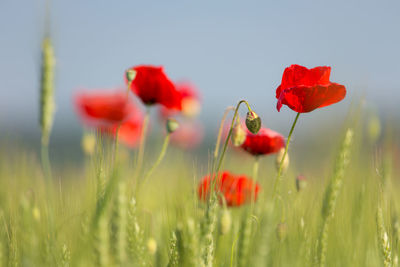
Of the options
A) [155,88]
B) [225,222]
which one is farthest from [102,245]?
[155,88]

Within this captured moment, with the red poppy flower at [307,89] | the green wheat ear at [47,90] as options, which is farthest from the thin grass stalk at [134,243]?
the red poppy flower at [307,89]

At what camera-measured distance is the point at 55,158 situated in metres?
1.30

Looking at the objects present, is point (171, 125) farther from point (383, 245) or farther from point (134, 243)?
point (383, 245)

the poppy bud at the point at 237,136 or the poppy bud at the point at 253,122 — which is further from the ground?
Result: the poppy bud at the point at 253,122

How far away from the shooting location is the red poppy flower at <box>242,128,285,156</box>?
5.25ft

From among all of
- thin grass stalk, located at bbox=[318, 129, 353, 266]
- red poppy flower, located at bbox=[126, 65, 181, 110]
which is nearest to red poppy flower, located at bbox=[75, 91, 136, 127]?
red poppy flower, located at bbox=[126, 65, 181, 110]

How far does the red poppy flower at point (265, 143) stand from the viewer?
1.60m

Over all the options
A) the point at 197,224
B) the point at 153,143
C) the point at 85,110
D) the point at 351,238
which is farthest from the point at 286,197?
the point at 85,110

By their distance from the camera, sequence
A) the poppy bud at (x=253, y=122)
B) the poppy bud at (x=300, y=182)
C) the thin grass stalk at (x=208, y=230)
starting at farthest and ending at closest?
the poppy bud at (x=300, y=182), the poppy bud at (x=253, y=122), the thin grass stalk at (x=208, y=230)

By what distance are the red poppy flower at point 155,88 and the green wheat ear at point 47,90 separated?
46 cm

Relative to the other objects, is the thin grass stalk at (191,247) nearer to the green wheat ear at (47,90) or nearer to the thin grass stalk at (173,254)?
the thin grass stalk at (173,254)

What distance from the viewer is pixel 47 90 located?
130 cm

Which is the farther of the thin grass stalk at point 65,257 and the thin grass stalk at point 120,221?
the thin grass stalk at point 65,257

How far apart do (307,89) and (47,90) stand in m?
0.73
